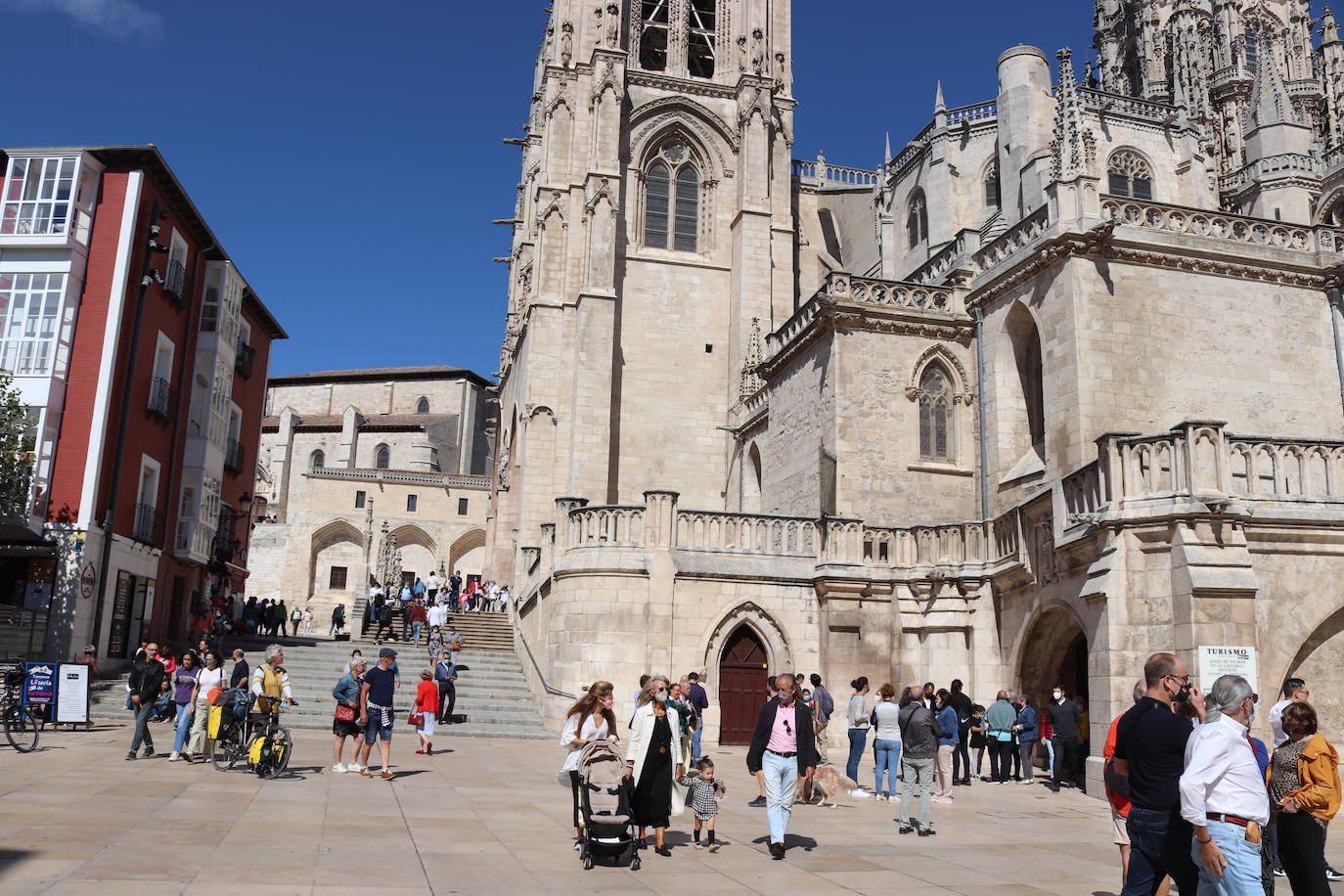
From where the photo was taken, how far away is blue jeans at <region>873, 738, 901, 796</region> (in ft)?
42.3

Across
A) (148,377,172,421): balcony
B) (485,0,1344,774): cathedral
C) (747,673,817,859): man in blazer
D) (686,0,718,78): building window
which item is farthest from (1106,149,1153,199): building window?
(747,673,817,859): man in blazer

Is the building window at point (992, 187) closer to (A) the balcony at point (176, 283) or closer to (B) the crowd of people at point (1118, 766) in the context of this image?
(B) the crowd of people at point (1118, 766)

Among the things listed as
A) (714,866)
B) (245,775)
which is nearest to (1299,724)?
(714,866)

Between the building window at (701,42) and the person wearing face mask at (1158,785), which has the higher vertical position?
the building window at (701,42)

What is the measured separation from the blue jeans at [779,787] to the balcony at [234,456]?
75.8ft

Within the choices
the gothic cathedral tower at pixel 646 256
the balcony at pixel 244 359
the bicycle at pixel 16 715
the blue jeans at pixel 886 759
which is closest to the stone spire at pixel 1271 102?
the gothic cathedral tower at pixel 646 256

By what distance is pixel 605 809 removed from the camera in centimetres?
829

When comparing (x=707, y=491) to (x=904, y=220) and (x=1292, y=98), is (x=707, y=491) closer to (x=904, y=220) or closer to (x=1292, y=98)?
(x=904, y=220)

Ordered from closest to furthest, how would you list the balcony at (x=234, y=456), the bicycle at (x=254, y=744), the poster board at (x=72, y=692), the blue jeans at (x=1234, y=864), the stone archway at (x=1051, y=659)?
the blue jeans at (x=1234, y=864) < the bicycle at (x=254, y=744) < the poster board at (x=72, y=692) < the stone archway at (x=1051, y=659) < the balcony at (x=234, y=456)

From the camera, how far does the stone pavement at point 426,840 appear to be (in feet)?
23.7

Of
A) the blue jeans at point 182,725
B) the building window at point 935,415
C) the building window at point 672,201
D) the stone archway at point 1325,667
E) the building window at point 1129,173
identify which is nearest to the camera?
the blue jeans at point 182,725

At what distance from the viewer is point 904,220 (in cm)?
3847

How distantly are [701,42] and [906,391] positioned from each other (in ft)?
75.2

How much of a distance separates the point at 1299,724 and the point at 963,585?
1342 centimetres
